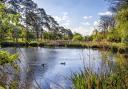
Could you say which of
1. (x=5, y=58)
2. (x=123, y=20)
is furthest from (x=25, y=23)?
(x=5, y=58)

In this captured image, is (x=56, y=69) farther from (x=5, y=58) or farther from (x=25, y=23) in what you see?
(x=25, y=23)

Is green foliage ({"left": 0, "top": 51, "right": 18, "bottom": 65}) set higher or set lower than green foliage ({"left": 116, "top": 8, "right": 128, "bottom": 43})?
lower

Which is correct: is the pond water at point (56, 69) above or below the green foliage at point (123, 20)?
below

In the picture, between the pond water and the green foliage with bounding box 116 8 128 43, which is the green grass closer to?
the pond water

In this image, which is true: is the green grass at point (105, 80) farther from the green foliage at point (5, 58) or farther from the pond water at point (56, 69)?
the green foliage at point (5, 58)

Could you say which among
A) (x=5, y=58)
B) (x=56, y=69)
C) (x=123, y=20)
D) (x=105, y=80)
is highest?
(x=123, y=20)

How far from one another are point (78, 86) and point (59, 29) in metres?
98.0

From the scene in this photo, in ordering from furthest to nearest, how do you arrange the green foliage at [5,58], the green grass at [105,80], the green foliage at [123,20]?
1. the green foliage at [123,20]
2. the green foliage at [5,58]
3. the green grass at [105,80]

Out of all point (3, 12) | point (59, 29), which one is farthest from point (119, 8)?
point (59, 29)

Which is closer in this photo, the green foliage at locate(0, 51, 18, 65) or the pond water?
the pond water

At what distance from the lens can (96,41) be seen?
5.45 meters

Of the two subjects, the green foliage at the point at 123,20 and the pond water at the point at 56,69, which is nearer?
the pond water at the point at 56,69

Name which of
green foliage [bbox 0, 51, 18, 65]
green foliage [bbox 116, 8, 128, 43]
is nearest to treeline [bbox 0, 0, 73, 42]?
green foliage [bbox 0, 51, 18, 65]

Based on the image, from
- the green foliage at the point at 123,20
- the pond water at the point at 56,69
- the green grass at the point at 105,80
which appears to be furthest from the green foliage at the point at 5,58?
the green foliage at the point at 123,20
